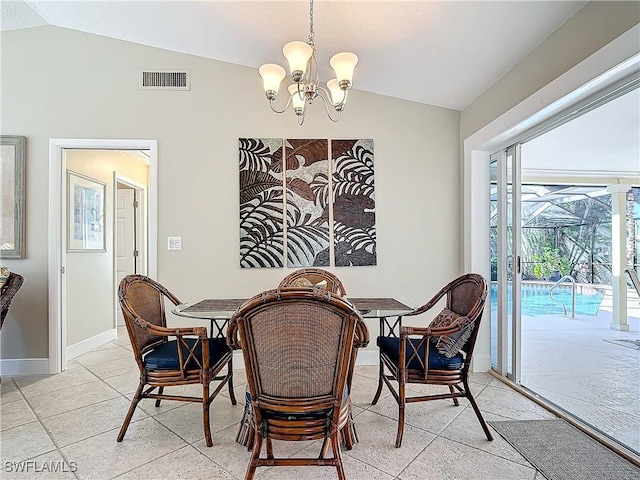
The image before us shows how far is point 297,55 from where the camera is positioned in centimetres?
204

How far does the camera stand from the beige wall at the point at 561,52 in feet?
6.17

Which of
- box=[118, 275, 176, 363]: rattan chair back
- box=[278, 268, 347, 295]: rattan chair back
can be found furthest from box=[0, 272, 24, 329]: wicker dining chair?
box=[278, 268, 347, 295]: rattan chair back

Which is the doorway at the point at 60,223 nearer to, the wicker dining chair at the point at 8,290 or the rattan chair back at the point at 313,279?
the wicker dining chair at the point at 8,290

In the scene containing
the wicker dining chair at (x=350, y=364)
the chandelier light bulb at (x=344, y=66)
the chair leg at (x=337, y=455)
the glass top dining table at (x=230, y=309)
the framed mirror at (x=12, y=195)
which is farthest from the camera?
the framed mirror at (x=12, y=195)

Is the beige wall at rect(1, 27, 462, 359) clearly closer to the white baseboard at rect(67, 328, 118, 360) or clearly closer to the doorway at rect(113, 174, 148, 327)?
the white baseboard at rect(67, 328, 118, 360)

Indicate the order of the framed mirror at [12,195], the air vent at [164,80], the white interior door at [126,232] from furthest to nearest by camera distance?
the white interior door at [126,232] < the air vent at [164,80] < the framed mirror at [12,195]

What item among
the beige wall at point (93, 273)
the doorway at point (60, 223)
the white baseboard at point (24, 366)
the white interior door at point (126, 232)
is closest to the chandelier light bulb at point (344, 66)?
the doorway at point (60, 223)

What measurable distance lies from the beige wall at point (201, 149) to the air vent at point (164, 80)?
0.17 ft

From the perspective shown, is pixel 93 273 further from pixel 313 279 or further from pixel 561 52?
pixel 561 52

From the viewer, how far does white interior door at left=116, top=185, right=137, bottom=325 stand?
5.65 metres

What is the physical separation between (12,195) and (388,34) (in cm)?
344

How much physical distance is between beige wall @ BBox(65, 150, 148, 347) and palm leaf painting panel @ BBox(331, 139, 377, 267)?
2777mm

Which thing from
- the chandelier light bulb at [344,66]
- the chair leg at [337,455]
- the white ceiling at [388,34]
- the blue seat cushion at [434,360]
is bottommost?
the chair leg at [337,455]

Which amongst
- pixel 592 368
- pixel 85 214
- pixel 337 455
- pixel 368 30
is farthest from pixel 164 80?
pixel 592 368
